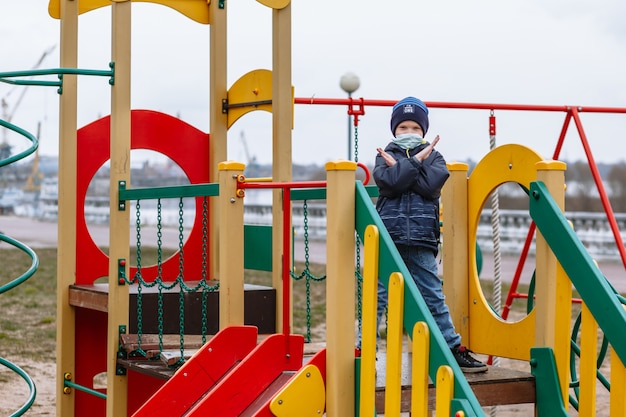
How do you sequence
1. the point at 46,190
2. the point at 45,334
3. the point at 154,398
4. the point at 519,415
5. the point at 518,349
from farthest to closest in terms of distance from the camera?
the point at 46,190, the point at 45,334, the point at 519,415, the point at 518,349, the point at 154,398

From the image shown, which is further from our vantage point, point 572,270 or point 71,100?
point 71,100

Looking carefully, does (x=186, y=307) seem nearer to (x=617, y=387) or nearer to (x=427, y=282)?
(x=427, y=282)

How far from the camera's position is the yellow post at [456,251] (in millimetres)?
5535

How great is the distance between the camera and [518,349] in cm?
514

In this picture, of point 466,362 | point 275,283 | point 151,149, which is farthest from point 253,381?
point 151,149

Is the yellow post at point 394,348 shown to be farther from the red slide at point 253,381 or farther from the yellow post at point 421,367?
the red slide at point 253,381

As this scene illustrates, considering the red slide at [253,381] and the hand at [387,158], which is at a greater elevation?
the hand at [387,158]

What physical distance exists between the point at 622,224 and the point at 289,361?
19902 millimetres

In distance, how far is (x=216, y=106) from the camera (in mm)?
6875

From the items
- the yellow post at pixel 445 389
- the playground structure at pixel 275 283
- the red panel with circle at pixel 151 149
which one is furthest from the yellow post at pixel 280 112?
the yellow post at pixel 445 389

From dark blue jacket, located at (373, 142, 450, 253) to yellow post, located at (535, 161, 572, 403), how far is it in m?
0.45

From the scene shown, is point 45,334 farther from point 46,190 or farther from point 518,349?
point 46,190

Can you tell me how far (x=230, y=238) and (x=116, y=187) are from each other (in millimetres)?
1267

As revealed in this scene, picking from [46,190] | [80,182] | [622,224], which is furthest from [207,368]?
[46,190]
